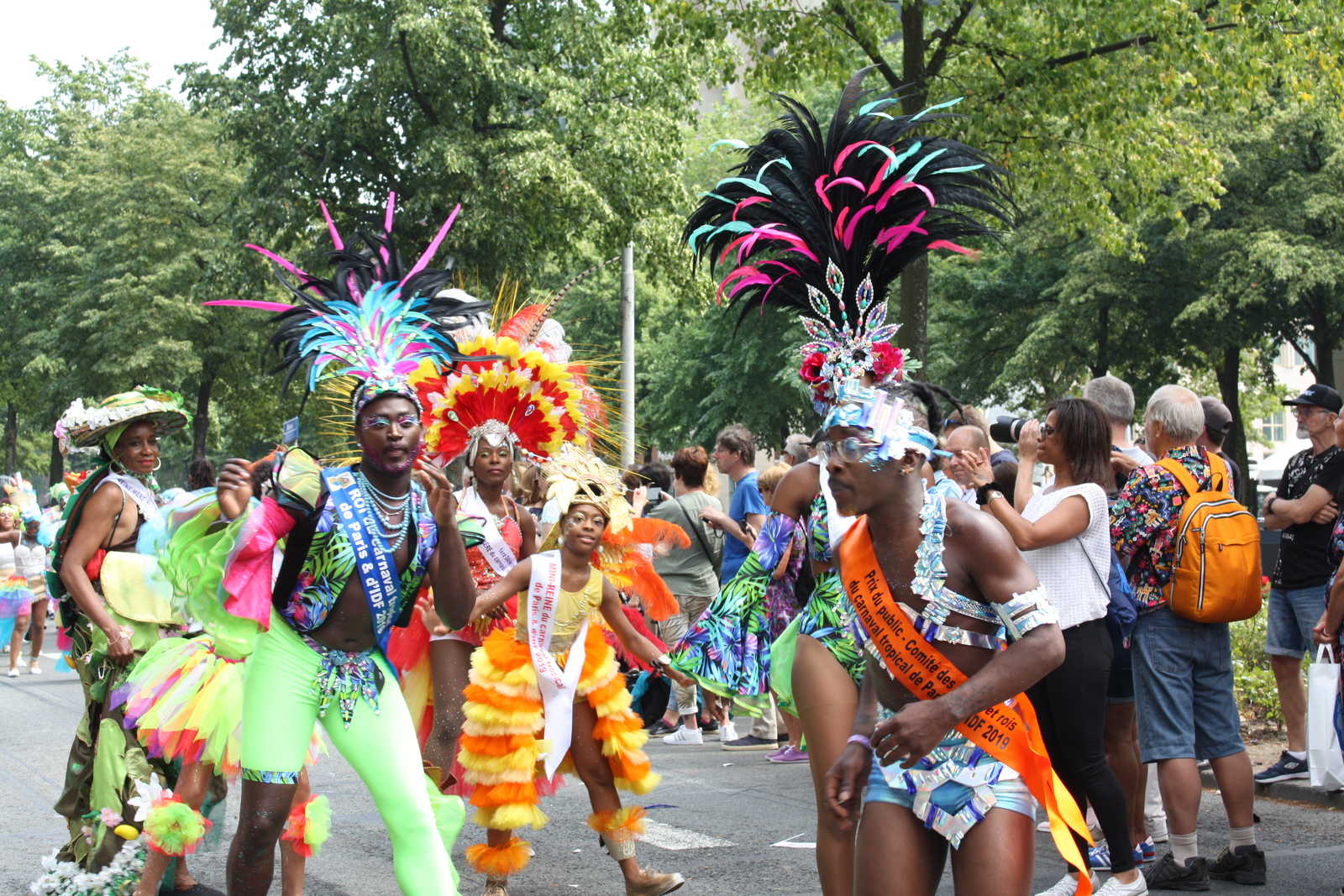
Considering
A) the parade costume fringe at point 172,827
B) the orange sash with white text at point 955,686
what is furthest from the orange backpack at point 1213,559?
the parade costume fringe at point 172,827

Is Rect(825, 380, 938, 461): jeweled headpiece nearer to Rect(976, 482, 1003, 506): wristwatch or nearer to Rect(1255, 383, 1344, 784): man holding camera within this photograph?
Rect(976, 482, 1003, 506): wristwatch

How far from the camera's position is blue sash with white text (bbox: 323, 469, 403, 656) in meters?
4.59

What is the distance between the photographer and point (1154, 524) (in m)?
6.30

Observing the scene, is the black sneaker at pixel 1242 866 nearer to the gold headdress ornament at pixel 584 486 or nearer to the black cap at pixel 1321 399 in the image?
the black cap at pixel 1321 399

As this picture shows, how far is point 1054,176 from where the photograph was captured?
1514 cm

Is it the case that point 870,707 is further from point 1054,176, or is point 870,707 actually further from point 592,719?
point 1054,176

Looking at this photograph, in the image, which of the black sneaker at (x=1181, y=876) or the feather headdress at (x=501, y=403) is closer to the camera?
the black sneaker at (x=1181, y=876)

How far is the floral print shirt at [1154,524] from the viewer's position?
20.4 ft

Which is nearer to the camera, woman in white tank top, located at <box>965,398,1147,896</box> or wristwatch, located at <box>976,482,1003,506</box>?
woman in white tank top, located at <box>965,398,1147,896</box>

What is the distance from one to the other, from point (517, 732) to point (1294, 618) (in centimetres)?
447

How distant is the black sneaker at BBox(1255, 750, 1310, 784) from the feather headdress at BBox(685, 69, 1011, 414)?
4.38 metres

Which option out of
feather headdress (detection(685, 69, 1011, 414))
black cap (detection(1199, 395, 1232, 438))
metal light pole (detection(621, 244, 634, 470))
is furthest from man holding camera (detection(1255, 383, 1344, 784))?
metal light pole (detection(621, 244, 634, 470))

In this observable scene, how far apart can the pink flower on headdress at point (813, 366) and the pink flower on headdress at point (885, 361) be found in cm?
18

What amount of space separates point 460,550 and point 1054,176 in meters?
11.9
